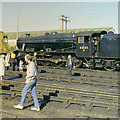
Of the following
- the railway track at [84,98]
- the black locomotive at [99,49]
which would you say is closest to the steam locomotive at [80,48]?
the black locomotive at [99,49]

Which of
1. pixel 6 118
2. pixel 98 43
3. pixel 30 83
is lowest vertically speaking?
pixel 6 118

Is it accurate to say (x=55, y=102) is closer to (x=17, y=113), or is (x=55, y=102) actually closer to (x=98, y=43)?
(x=17, y=113)

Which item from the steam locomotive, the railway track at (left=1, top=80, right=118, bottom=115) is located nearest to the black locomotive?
the steam locomotive

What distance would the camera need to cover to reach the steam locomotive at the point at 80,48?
15.9 meters

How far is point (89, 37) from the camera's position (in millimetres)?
16938

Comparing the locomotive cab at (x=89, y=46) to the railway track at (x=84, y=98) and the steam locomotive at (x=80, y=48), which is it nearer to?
the steam locomotive at (x=80, y=48)

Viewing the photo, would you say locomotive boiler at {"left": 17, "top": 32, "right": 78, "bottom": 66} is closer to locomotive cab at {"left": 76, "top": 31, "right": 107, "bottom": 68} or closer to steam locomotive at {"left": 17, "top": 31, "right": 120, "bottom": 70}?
steam locomotive at {"left": 17, "top": 31, "right": 120, "bottom": 70}

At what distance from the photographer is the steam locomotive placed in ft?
52.2

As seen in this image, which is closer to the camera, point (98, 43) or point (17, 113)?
point (17, 113)

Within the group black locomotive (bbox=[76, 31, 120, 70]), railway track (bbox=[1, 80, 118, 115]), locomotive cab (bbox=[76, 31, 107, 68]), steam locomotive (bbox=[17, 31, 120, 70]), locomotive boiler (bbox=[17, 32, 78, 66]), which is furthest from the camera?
locomotive boiler (bbox=[17, 32, 78, 66])

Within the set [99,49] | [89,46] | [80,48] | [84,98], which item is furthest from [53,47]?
[84,98]

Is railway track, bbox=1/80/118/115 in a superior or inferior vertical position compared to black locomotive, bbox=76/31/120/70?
inferior

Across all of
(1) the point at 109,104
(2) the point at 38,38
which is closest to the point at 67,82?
(1) the point at 109,104

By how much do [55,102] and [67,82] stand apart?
12.6ft
